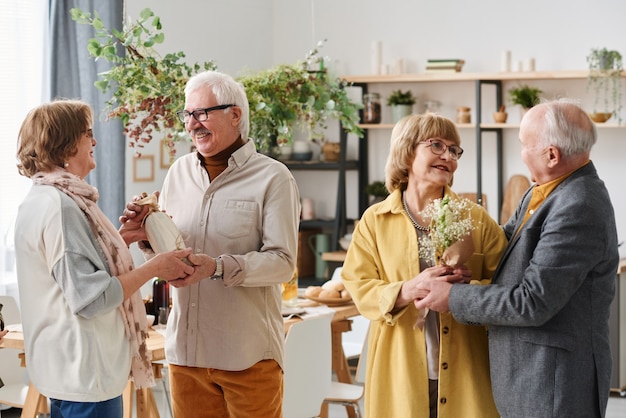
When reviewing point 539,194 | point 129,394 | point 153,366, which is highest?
point 539,194

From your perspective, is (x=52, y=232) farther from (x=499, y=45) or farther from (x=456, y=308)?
(x=499, y=45)

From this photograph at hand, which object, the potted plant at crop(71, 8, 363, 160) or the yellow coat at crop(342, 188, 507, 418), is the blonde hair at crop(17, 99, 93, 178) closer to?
the yellow coat at crop(342, 188, 507, 418)

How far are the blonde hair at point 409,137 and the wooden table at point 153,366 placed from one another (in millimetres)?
1416

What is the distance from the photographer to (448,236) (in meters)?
2.58

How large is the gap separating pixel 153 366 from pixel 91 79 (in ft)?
7.35

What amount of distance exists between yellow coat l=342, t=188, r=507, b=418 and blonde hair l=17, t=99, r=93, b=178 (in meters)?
0.89

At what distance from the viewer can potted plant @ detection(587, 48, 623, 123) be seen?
6.41 metres

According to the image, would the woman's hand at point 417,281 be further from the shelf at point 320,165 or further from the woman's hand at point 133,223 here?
the shelf at point 320,165

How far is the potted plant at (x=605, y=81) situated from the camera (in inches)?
252

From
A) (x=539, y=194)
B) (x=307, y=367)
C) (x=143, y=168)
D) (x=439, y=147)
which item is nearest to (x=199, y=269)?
(x=439, y=147)

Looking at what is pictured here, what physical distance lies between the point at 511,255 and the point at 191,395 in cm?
106

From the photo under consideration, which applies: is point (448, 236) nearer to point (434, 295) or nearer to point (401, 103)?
point (434, 295)

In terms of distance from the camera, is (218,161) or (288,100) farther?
(288,100)

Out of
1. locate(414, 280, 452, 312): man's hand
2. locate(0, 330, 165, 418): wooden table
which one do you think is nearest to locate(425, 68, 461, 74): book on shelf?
locate(0, 330, 165, 418): wooden table
